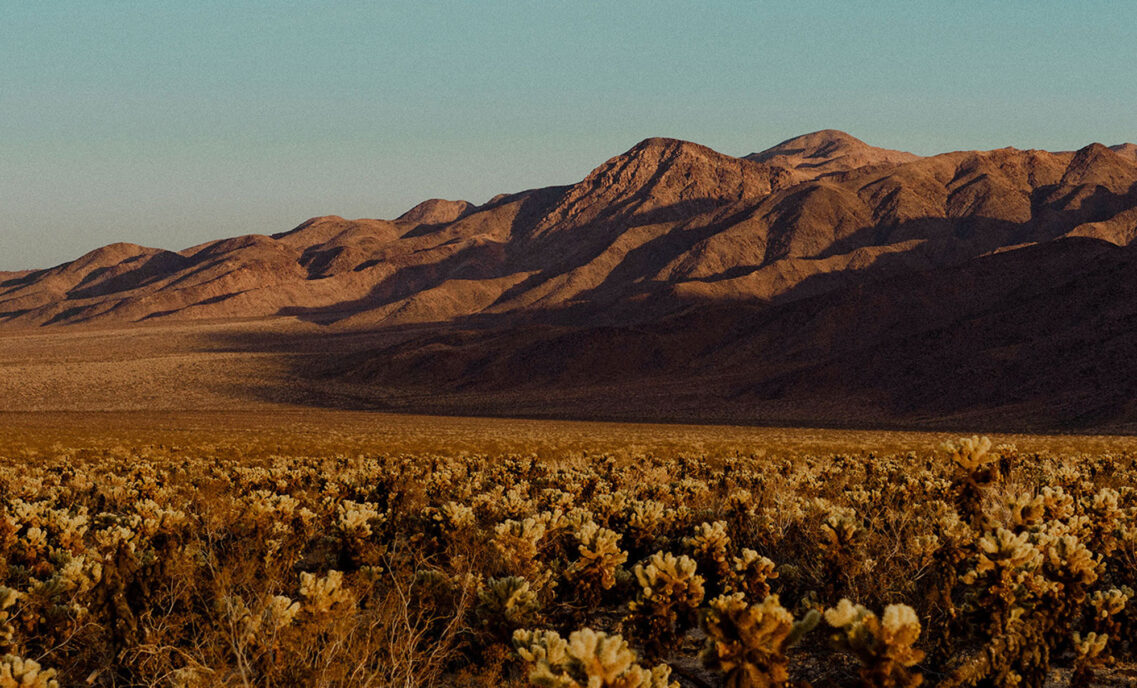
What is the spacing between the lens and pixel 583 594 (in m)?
6.89

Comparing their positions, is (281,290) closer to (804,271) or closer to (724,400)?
(804,271)

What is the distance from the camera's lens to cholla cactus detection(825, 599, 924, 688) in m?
3.88

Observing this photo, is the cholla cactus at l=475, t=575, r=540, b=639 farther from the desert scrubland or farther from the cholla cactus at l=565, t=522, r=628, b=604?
the cholla cactus at l=565, t=522, r=628, b=604

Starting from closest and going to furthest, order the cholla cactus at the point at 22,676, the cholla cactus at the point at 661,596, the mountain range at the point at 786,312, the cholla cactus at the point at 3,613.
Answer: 1. the cholla cactus at the point at 22,676
2. the cholla cactus at the point at 3,613
3. the cholla cactus at the point at 661,596
4. the mountain range at the point at 786,312

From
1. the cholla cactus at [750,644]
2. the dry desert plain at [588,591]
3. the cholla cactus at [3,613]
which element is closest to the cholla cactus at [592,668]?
the dry desert plain at [588,591]

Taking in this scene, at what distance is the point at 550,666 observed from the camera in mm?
3793

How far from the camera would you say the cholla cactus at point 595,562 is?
6.73 metres

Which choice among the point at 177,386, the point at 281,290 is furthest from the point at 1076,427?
the point at 281,290

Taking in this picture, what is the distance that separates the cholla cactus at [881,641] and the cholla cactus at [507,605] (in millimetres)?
2508

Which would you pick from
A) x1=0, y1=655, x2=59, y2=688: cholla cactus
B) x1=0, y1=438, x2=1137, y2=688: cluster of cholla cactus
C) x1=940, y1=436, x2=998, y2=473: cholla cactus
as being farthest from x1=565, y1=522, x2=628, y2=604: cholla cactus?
x1=0, y1=655, x2=59, y2=688: cholla cactus

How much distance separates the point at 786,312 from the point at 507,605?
95.1 meters

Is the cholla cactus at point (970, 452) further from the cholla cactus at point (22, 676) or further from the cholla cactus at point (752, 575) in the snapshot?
the cholla cactus at point (22, 676)

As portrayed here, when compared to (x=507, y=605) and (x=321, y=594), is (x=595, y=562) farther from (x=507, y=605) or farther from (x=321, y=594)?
(x=321, y=594)

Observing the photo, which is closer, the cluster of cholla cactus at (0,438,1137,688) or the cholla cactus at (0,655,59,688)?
the cholla cactus at (0,655,59,688)
